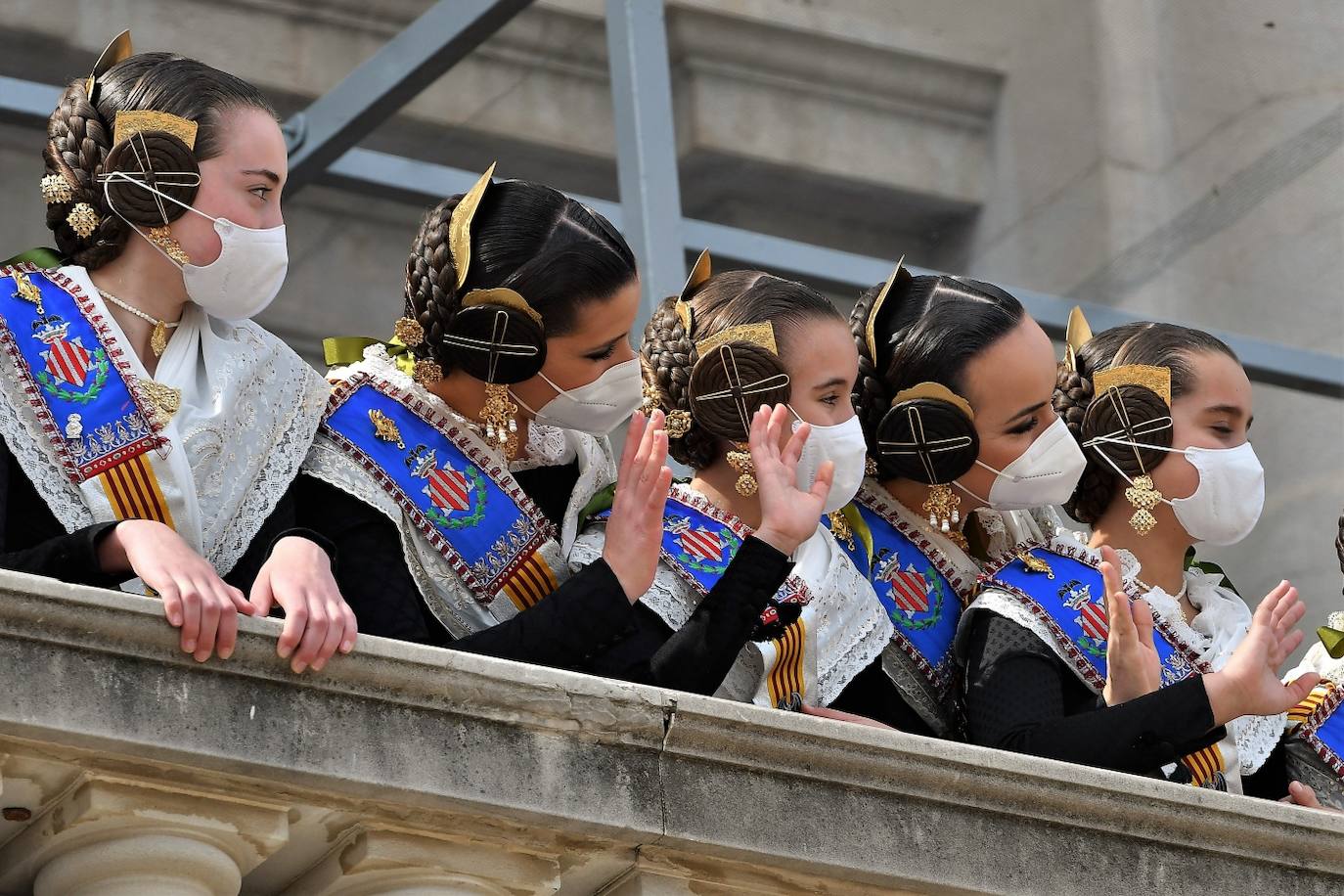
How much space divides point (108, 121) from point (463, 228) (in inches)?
25.6

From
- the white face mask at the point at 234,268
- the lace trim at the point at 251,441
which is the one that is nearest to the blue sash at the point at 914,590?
the lace trim at the point at 251,441

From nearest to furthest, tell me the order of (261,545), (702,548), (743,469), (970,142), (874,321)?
1. (261,545)
2. (702,548)
3. (743,469)
4. (874,321)
5. (970,142)

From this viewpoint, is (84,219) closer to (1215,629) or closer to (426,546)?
(426,546)

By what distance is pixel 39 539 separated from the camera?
4230 millimetres

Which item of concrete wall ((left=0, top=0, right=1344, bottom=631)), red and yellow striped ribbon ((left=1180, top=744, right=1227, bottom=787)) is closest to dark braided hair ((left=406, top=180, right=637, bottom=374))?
red and yellow striped ribbon ((left=1180, top=744, right=1227, bottom=787))

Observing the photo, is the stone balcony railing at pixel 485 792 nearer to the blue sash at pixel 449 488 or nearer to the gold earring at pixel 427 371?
the blue sash at pixel 449 488

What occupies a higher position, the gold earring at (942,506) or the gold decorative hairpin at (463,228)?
the gold decorative hairpin at (463,228)

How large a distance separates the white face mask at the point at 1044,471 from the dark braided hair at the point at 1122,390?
6.7 inches

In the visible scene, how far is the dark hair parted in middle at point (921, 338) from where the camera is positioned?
5.25 meters

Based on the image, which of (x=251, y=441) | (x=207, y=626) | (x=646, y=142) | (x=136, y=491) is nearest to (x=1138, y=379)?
(x=251, y=441)

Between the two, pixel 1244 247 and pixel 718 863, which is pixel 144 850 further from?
pixel 1244 247

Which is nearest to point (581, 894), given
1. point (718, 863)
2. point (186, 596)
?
point (718, 863)

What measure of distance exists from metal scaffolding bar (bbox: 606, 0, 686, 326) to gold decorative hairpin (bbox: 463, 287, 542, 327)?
3.52 m

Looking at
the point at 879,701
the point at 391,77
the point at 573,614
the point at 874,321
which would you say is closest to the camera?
the point at 573,614
